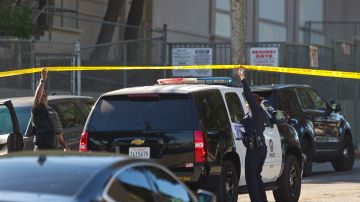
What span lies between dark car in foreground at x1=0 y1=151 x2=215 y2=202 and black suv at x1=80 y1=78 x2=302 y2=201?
368cm

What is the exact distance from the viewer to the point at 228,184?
418 inches

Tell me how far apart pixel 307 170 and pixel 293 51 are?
6.88 m

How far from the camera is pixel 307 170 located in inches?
639

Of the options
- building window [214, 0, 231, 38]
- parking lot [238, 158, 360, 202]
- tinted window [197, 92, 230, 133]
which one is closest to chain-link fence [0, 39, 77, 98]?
parking lot [238, 158, 360, 202]

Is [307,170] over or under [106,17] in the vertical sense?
under

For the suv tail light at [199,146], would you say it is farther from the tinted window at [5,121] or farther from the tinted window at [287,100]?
the tinted window at [287,100]

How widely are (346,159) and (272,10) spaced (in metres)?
20.0

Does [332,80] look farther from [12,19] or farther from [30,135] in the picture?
[30,135]

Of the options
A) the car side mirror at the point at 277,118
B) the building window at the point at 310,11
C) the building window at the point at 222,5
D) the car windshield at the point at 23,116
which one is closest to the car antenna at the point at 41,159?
the car side mirror at the point at 277,118

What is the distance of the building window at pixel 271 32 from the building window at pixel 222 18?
7.27ft

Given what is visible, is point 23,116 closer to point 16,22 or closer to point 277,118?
point 277,118

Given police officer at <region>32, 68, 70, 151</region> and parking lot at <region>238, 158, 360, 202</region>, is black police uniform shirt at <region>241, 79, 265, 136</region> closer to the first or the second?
Answer: parking lot at <region>238, 158, 360, 202</region>

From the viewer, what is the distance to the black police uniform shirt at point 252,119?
424 inches

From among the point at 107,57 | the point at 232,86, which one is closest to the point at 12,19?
the point at 107,57
